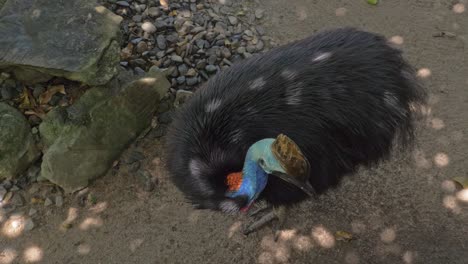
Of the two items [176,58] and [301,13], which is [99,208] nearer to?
[176,58]

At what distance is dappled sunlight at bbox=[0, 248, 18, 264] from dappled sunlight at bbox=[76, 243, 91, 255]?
0.46 metres

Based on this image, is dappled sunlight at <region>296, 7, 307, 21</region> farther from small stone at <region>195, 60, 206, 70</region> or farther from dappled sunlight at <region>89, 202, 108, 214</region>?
dappled sunlight at <region>89, 202, 108, 214</region>

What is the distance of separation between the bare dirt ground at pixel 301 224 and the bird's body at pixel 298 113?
0.60m

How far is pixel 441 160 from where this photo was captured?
3.77m

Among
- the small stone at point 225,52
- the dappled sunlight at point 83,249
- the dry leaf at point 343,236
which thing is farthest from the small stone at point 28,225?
the dry leaf at point 343,236

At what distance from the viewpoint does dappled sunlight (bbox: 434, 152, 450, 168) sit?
3750mm

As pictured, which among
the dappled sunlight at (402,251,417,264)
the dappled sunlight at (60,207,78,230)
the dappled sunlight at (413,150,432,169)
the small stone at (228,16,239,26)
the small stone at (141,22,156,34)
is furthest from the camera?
the small stone at (228,16,239,26)

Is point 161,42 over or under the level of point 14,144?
over

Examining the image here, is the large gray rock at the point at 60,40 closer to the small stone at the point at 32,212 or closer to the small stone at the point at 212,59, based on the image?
the small stone at the point at 212,59

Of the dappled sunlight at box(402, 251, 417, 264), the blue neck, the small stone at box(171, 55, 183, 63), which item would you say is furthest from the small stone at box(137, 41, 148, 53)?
the dappled sunlight at box(402, 251, 417, 264)

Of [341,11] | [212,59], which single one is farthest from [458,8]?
[212,59]

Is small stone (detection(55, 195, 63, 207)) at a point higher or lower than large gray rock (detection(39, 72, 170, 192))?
lower

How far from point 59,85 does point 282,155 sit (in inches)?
97.3

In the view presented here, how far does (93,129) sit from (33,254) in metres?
1.03
